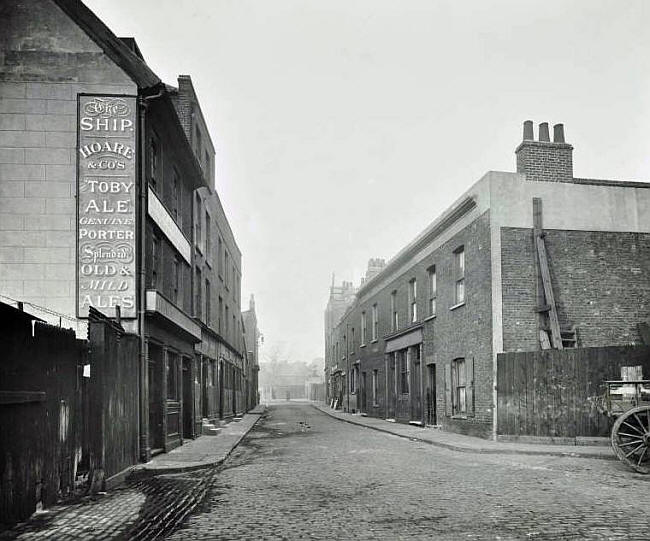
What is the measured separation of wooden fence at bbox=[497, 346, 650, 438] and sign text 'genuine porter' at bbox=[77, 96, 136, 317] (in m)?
9.25

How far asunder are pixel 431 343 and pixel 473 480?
42.4ft

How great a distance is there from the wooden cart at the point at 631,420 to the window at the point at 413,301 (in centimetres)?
1392

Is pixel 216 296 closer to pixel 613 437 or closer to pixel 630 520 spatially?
pixel 613 437

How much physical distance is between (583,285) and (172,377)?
10.7 m

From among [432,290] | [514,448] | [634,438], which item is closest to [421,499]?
[634,438]

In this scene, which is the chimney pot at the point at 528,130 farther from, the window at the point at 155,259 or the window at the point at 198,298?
the window at the point at 198,298

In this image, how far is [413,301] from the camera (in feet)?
85.9

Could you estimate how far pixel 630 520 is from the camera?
711 cm

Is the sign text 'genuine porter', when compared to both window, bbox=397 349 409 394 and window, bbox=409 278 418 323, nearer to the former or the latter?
window, bbox=409 278 418 323

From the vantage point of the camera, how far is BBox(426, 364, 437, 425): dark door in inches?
893

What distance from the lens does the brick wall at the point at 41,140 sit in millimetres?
12328

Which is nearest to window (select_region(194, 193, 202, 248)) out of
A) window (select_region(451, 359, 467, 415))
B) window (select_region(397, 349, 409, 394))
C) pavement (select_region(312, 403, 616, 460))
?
window (select_region(451, 359, 467, 415))

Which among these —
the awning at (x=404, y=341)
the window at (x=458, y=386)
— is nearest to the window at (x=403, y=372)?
the awning at (x=404, y=341)

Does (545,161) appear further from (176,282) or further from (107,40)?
(107,40)
